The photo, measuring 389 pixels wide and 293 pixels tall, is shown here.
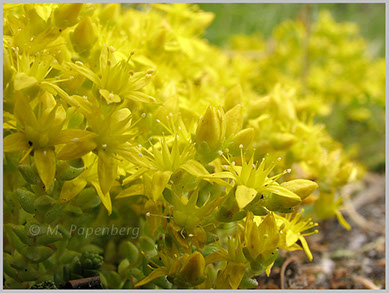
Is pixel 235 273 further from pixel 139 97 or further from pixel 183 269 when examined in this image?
pixel 139 97

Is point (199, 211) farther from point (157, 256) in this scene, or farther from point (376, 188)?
point (376, 188)

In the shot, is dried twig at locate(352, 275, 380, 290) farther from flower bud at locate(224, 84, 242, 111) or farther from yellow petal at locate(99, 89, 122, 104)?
yellow petal at locate(99, 89, 122, 104)

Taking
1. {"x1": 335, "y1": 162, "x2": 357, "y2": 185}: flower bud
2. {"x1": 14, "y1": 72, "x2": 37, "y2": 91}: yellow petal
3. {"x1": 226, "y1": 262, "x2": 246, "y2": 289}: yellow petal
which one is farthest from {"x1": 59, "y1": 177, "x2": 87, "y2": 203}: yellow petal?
{"x1": 335, "y1": 162, "x2": 357, "y2": 185}: flower bud

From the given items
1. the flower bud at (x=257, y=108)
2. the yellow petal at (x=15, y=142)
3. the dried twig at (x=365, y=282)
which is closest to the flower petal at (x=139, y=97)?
the yellow petal at (x=15, y=142)

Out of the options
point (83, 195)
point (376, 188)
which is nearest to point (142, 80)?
point (83, 195)

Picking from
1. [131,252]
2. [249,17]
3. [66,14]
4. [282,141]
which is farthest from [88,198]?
[249,17]

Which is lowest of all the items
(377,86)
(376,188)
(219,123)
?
(376,188)

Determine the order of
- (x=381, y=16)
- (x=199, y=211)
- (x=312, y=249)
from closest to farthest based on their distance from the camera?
(x=199, y=211), (x=312, y=249), (x=381, y=16)

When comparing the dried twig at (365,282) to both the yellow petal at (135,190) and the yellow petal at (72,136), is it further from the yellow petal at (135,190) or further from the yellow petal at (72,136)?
the yellow petal at (72,136)
